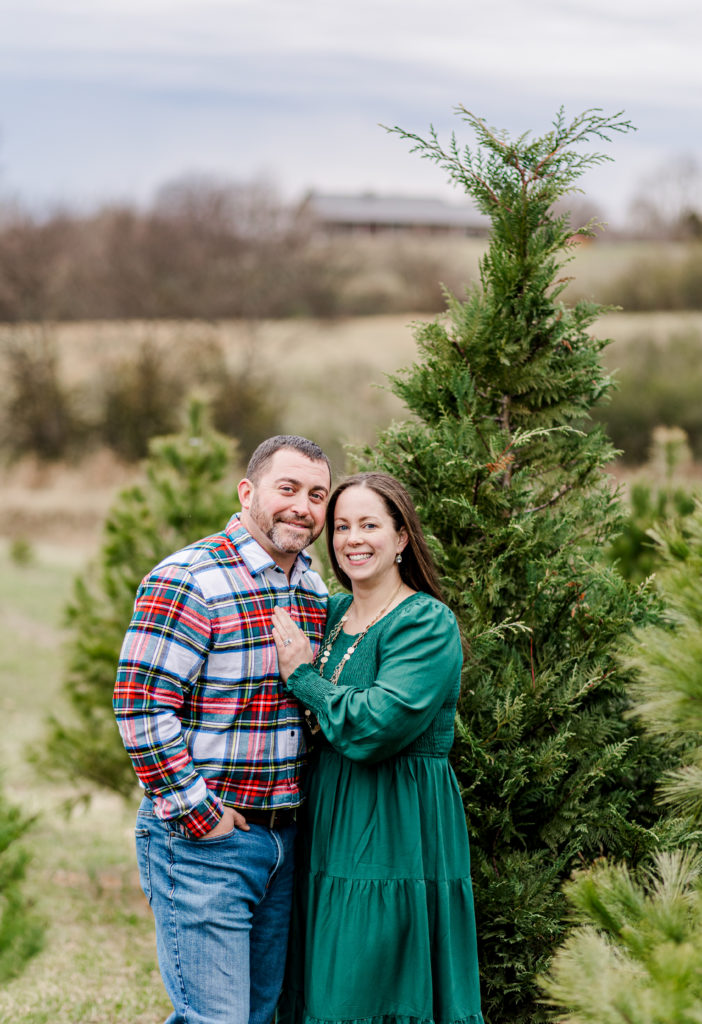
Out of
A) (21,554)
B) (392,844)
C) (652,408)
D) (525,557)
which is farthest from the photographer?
(652,408)

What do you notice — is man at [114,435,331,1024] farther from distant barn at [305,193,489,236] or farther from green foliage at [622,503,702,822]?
distant barn at [305,193,489,236]

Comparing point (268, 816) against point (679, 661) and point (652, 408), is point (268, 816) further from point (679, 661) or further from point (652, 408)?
point (652, 408)

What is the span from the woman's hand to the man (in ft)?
0.12

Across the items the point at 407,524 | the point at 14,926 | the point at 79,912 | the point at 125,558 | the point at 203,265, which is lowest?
the point at 79,912

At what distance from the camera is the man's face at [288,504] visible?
10.5 feet

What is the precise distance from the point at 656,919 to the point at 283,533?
5.76 ft

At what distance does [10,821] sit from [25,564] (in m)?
19.2

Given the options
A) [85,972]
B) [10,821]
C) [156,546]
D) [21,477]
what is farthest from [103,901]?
[21,477]

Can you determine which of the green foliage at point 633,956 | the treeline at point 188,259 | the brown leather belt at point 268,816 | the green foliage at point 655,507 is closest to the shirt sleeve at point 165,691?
the brown leather belt at point 268,816

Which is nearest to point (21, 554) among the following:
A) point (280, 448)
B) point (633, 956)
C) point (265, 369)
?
point (265, 369)

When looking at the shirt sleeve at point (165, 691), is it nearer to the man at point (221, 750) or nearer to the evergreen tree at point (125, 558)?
the man at point (221, 750)

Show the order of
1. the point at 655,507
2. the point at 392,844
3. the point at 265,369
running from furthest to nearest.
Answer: the point at 265,369
the point at 655,507
the point at 392,844

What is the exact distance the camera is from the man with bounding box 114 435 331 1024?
116 inches

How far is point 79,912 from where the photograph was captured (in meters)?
6.84
